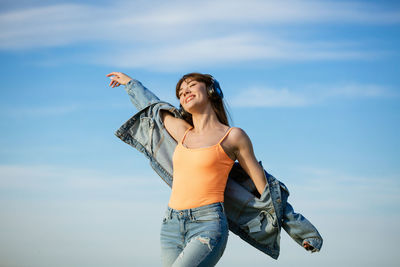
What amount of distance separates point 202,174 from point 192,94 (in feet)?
3.11

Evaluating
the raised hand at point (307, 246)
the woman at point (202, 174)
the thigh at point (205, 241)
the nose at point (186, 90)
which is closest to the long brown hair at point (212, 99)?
the woman at point (202, 174)

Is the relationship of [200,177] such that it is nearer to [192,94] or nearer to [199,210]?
[199,210]

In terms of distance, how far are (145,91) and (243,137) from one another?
166 cm

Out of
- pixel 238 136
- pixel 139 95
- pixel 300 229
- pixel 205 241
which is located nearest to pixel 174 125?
pixel 139 95

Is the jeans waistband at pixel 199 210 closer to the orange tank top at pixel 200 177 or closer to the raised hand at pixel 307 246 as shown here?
the orange tank top at pixel 200 177

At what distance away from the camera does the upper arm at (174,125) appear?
5.62 metres

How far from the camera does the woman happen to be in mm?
4590

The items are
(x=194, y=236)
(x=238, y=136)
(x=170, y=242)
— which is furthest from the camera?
(x=238, y=136)

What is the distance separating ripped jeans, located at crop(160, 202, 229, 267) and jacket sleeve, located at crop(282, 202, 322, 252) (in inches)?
33.9

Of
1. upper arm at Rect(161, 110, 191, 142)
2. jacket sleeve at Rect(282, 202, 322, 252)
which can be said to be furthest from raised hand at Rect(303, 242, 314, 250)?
upper arm at Rect(161, 110, 191, 142)

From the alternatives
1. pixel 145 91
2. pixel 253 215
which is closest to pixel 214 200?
pixel 253 215

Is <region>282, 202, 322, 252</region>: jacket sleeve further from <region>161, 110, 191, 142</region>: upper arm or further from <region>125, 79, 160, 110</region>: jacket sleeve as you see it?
<region>125, 79, 160, 110</region>: jacket sleeve

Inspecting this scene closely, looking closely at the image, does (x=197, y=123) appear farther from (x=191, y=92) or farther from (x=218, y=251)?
(x=218, y=251)

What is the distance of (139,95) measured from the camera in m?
6.13
